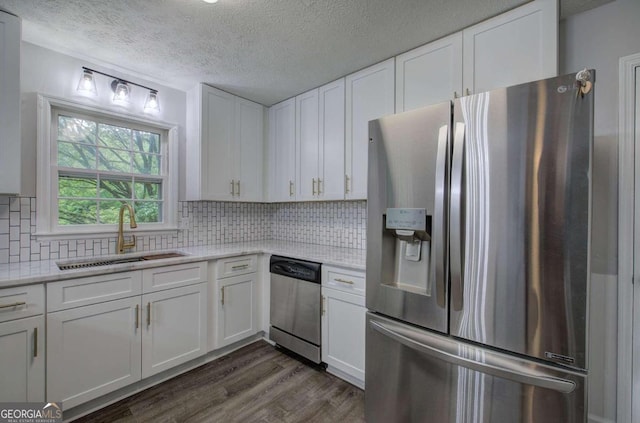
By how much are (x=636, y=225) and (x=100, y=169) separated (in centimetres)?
360

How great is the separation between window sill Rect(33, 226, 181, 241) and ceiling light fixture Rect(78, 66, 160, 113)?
1.07m

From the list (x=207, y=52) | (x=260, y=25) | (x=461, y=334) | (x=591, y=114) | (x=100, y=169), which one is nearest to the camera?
(x=591, y=114)

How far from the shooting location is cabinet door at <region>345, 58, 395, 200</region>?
6.92 ft

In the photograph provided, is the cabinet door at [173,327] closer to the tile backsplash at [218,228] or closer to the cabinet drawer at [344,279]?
the tile backsplash at [218,228]

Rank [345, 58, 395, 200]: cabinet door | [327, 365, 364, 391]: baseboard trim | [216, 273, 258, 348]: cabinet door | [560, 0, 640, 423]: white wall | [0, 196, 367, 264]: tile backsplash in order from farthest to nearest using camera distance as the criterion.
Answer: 1. [216, 273, 258, 348]: cabinet door
2. [345, 58, 395, 200]: cabinet door
3. [327, 365, 364, 391]: baseboard trim
4. [0, 196, 367, 264]: tile backsplash
5. [560, 0, 640, 423]: white wall

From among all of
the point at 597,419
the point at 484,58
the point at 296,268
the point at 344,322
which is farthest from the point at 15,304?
the point at 597,419

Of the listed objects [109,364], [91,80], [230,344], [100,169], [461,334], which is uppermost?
[91,80]

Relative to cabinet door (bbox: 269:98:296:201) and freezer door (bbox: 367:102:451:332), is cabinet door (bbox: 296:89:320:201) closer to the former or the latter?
cabinet door (bbox: 269:98:296:201)

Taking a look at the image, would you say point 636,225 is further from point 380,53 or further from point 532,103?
point 380,53

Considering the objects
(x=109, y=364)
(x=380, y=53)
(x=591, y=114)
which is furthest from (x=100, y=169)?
(x=591, y=114)

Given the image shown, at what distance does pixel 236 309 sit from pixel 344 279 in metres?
1.10

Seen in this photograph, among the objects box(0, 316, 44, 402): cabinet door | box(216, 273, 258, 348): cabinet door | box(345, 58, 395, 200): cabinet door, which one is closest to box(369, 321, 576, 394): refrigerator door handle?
box(345, 58, 395, 200): cabinet door

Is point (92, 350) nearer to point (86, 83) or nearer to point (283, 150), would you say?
point (86, 83)

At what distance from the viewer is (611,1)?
1.51 meters
